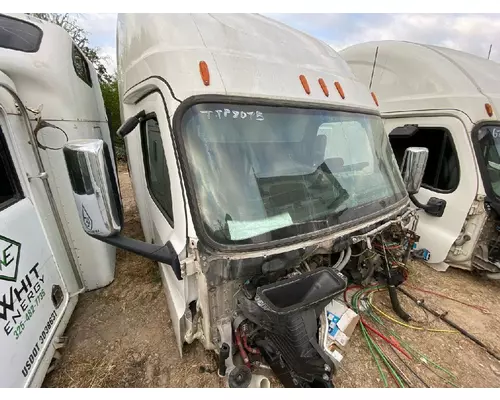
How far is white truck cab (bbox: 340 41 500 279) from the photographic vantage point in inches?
139

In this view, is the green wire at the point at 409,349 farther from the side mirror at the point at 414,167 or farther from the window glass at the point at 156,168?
the window glass at the point at 156,168

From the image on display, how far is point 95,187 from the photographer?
1.45 m

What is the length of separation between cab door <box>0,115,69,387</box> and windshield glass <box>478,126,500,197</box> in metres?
4.93

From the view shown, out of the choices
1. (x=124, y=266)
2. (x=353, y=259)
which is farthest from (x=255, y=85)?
(x=124, y=266)

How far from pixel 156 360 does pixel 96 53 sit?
19.9 meters

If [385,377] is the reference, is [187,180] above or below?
above

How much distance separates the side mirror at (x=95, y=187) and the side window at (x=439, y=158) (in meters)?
3.78

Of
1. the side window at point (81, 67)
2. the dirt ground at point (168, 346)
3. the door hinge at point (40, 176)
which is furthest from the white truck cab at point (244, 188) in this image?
the side window at point (81, 67)

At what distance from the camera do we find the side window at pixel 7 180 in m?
2.15

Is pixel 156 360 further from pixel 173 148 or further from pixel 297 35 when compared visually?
pixel 297 35

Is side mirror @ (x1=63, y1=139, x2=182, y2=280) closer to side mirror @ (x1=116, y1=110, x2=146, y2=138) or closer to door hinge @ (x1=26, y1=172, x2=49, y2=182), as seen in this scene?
side mirror @ (x1=116, y1=110, x2=146, y2=138)

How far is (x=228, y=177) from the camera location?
178cm

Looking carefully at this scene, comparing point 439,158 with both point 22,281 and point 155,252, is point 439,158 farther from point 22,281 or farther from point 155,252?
point 22,281

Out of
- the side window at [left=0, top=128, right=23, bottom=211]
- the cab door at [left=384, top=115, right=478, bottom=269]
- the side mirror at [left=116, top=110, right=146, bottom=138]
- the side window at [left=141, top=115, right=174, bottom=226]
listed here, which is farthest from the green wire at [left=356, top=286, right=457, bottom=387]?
the side window at [left=0, top=128, right=23, bottom=211]
